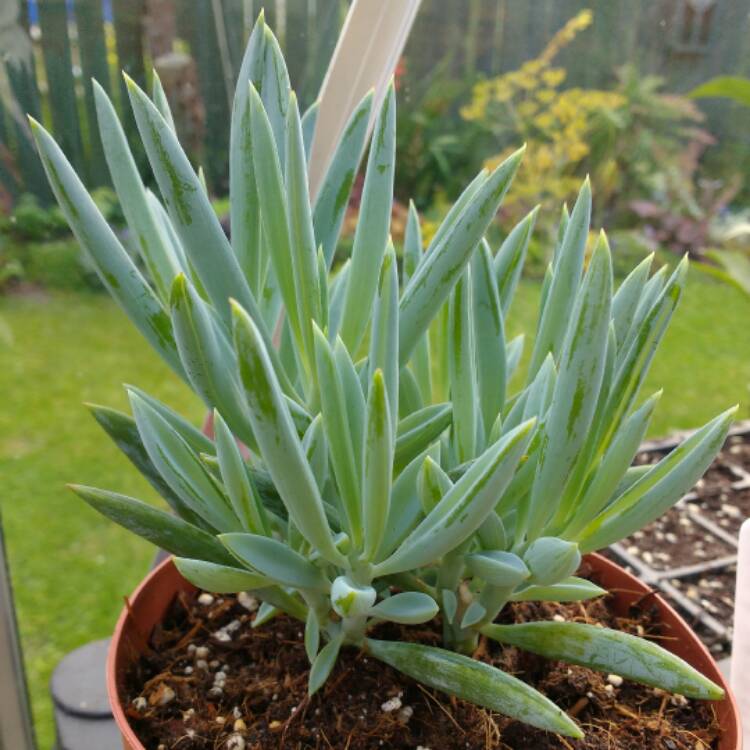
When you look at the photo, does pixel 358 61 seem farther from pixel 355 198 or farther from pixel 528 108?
pixel 528 108

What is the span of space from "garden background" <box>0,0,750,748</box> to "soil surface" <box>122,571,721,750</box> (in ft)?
1.29

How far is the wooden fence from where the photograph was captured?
0.62m

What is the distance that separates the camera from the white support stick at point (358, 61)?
540 mm

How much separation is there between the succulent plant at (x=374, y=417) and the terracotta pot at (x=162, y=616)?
75 millimetres

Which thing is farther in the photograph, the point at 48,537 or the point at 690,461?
the point at 48,537

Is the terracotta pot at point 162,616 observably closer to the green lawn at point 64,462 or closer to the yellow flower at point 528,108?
the green lawn at point 64,462

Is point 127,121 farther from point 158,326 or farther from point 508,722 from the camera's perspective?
point 508,722

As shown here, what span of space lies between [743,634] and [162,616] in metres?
0.34

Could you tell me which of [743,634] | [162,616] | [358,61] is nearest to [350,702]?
[162,616]

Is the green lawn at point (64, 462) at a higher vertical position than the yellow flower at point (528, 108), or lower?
lower

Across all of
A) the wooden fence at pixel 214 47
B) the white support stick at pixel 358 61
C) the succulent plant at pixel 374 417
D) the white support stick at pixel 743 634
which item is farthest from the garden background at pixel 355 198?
the white support stick at pixel 743 634

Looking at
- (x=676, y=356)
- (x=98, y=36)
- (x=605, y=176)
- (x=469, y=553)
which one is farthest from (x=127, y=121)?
(x=676, y=356)

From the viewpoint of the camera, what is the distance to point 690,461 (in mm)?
372

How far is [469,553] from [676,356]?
148 cm
